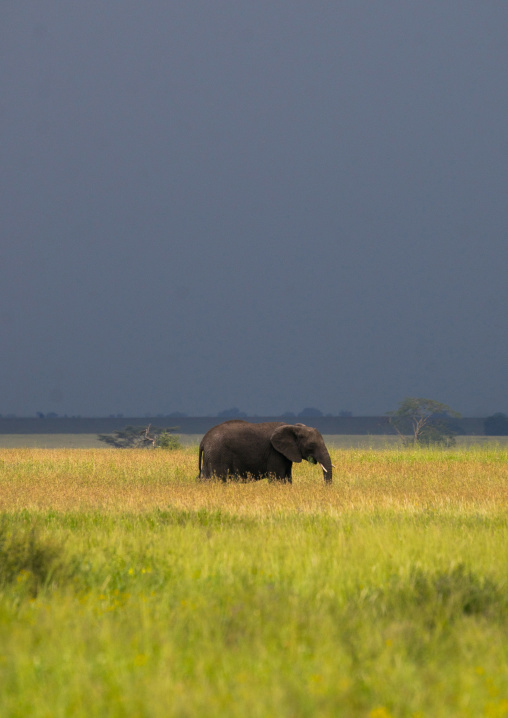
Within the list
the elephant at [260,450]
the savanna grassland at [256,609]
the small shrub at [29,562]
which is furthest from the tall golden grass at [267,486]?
the small shrub at [29,562]

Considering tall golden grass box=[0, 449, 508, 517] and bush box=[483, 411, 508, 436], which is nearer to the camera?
tall golden grass box=[0, 449, 508, 517]

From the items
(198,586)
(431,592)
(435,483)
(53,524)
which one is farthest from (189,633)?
(435,483)

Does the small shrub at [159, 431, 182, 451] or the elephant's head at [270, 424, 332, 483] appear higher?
the elephant's head at [270, 424, 332, 483]

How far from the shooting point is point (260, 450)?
1659 cm

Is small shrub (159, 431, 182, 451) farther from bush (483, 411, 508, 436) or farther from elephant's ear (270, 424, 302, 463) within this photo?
bush (483, 411, 508, 436)

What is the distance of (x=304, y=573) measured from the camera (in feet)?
24.2

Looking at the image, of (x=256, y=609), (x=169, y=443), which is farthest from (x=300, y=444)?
(x=169, y=443)

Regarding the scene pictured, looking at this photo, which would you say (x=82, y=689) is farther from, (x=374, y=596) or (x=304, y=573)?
(x=304, y=573)

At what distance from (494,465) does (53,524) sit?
14.5 meters

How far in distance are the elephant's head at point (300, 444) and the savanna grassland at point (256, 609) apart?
329cm

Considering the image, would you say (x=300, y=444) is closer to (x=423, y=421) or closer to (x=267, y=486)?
(x=267, y=486)

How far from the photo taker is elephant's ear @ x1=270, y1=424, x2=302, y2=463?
16.3 m

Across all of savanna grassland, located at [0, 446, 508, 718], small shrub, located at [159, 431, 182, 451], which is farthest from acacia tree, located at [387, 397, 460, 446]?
savanna grassland, located at [0, 446, 508, 718]

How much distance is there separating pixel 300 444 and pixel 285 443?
357 mm
